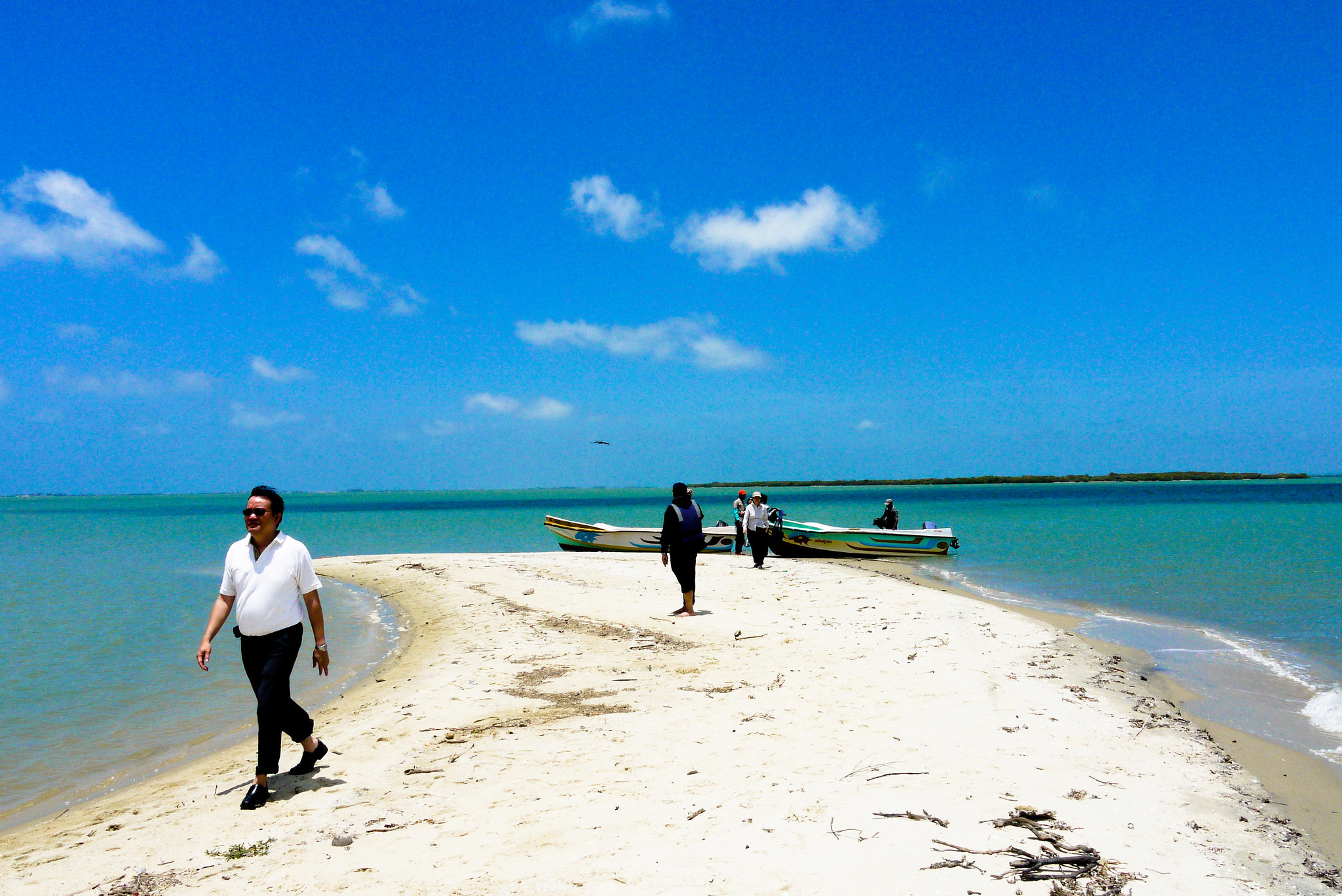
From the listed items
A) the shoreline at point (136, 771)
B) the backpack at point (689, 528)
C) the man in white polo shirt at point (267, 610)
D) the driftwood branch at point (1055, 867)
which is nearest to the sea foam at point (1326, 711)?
the driftwood branch at point (1055, 867)

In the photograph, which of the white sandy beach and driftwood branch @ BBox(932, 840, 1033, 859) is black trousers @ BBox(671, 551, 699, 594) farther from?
driftwood branch @ BBox(932, 840, 1033, 859)

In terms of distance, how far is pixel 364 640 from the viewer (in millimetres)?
12547

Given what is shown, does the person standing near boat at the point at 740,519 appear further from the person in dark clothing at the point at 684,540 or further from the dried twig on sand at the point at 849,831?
the dried twig on sand at the point at 849,831

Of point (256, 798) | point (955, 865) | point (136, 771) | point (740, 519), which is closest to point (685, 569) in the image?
point (136, 771)

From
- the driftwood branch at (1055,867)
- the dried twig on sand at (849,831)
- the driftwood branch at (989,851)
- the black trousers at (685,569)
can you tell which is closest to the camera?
the driftwood branch at (1055,867)

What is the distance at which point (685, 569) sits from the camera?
38.3 feet

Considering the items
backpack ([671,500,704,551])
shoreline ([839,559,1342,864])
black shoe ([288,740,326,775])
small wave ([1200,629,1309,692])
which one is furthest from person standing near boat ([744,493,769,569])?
black shoe ([288,740,326,775])

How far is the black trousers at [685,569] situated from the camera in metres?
11.7

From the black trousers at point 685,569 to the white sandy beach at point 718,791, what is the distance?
2.38 meters

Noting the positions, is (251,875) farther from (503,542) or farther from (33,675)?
(503,542)

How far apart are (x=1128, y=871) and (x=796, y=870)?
1.62 meters

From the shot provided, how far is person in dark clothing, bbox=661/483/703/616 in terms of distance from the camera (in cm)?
1168

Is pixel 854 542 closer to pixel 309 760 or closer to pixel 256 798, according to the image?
pixel 309 760

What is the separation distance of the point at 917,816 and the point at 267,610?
4126mm
